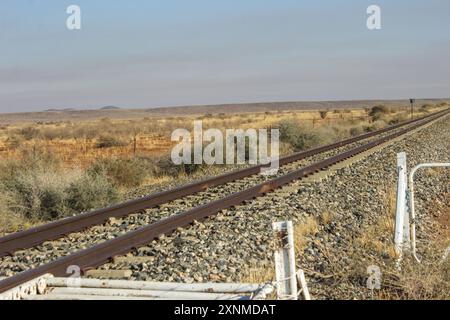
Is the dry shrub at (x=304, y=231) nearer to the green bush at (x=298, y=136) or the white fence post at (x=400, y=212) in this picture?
the white fence post at (x=400, y=212)

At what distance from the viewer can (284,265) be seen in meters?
5.09

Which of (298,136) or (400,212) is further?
(298,136)

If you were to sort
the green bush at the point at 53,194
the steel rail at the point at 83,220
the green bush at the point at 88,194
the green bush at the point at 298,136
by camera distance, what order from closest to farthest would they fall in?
the steel rail at the point at 83,220, the green bush at the point at 53,194, the green bush at the point at 88,194, the green bush at the point at 298,136

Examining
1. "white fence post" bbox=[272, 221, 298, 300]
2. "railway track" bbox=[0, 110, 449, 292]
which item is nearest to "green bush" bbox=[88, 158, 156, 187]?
"railway track" bbox=[0, 110, 449, 292]

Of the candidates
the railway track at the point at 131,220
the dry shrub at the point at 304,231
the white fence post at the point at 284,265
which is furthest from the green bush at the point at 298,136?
the white fence post at the point at 284,265

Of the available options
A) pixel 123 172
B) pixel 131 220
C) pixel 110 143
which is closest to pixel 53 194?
pixel 131 220

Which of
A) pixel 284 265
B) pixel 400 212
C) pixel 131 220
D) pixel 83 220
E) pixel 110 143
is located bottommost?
pixel 110 143

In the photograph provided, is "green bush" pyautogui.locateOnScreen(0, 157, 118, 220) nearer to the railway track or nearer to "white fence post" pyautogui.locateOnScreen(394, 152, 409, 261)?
the railway track

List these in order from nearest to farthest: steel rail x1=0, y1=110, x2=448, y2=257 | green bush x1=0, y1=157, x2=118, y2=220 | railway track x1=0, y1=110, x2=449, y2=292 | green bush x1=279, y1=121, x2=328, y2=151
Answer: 1. railway track x1=0, y1=110, x2=449, y2=292
2. steel rail x1=0, y1=110, x2=448, y2=257
3. green bush x1=0, y1=157, x2=118, y2=220
4. green bush x1=279, y1=121, x2=328, y2=151

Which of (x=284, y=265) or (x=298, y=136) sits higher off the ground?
(x=284, y=265)

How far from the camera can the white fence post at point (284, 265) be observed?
5.02 meters

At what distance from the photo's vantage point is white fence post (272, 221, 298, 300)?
5023mm

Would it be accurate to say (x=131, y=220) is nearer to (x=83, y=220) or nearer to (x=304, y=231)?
(x=83, y=220)
